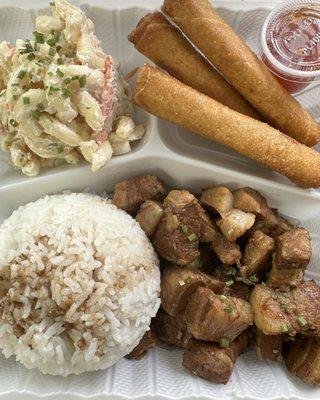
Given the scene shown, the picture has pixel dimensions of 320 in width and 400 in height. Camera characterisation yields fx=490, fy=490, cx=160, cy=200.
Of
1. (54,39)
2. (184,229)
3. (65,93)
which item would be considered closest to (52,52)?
(54,39)

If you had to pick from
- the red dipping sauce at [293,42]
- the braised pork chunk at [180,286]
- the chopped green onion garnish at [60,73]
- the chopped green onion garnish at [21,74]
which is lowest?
the braised pork chunk at [180,286]

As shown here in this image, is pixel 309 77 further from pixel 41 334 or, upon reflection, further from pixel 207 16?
pixel 41 334

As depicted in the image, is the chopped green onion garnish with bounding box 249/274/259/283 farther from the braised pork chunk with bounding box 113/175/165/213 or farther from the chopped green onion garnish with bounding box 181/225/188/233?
the braised pork chunk with bounding box 113/175/165/213

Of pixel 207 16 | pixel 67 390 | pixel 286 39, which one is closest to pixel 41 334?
pixel 67 390

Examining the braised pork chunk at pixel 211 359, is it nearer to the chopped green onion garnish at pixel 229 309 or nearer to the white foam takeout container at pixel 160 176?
the white foam takeout container at pixel 160 176

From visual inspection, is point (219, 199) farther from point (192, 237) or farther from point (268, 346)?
point (268, 346)

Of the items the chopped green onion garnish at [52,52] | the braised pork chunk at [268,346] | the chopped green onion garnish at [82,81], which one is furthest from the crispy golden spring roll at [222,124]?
the braised pork chunk at [268,346]
